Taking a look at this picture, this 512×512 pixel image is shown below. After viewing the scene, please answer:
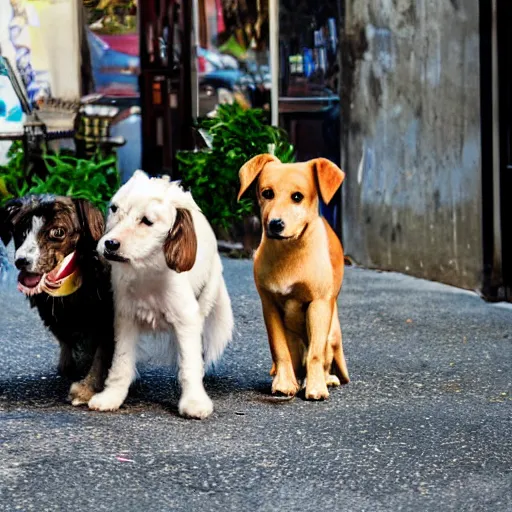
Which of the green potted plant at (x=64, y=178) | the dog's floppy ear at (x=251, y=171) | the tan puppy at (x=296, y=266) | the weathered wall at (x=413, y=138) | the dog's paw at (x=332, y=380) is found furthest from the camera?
the green potted plant at (x=64, y=178)

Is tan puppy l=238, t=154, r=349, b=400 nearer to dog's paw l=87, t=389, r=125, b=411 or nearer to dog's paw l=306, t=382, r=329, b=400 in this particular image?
dog's paw l=306, t=382, r=329, b=400

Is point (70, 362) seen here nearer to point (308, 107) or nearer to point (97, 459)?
point (97, 459)

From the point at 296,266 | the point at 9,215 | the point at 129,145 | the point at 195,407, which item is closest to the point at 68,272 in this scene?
the point at 9,215

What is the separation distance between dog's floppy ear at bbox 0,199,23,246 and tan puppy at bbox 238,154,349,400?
992 millimetres

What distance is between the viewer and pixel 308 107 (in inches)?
444

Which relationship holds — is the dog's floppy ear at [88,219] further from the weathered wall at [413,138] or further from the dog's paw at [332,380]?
the weathered wall at [413,138]

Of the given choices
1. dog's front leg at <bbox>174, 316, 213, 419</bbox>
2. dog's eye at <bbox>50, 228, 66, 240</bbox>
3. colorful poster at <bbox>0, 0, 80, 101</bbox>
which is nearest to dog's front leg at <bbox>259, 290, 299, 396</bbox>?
dog's front leg at <bbox>174, 316, 213, 419</bbox>

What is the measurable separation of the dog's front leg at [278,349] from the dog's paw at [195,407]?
48 cm

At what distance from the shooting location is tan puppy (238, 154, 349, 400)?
5648 millimetres

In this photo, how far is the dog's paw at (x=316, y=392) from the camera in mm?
5844

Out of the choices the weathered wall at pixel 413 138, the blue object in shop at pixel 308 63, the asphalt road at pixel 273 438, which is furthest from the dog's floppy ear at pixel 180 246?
the blue object in shop at pixel 308 63

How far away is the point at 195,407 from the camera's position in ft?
18.0

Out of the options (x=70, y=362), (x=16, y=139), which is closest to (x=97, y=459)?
(x=70, y=362)

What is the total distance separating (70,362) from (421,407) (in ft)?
5.51
